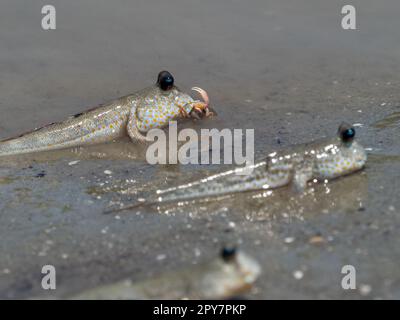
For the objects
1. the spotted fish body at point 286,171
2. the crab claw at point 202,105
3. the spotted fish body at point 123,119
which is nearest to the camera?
the spotted fish body at point 286,171

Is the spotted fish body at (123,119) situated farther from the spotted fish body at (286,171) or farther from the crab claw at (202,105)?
the spotted fish body at (286,171)

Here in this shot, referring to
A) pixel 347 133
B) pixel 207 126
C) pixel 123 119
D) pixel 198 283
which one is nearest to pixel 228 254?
pixel 198 283

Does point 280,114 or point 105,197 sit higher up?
point 280,114

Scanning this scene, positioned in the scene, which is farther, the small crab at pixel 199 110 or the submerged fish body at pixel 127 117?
the small crab at pixel 199 110

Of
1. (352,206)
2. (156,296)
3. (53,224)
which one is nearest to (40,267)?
(53,224)

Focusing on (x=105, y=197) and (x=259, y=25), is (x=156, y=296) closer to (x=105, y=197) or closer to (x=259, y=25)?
(x=105, y=197)

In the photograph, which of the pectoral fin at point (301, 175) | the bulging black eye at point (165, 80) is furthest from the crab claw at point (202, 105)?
the pectoral fin at point (301, 175)
